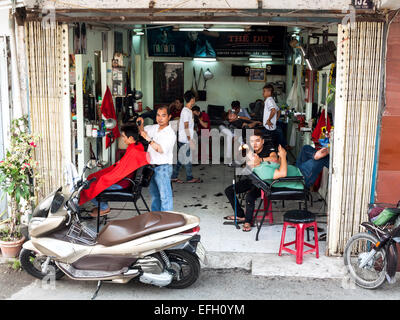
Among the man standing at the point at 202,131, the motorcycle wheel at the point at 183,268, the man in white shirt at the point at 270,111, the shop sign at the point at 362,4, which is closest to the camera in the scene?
the motorcycle wheel at the point at 183,268

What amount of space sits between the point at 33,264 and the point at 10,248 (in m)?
0.57

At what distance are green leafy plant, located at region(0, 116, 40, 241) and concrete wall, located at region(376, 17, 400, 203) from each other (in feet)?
11.5

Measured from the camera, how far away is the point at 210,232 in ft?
20.3

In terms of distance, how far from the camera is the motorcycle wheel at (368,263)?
4660 mm

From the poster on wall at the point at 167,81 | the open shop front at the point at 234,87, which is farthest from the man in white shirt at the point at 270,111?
the poster on wall at the point at 167,81

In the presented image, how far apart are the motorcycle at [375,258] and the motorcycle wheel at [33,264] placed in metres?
2.77

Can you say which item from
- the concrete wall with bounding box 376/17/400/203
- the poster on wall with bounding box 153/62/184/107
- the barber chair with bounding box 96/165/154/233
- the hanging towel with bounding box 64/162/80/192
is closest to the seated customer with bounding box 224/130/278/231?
the barber chair with bounding box 96/165/154/233

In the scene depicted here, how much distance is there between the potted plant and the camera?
16.9ft

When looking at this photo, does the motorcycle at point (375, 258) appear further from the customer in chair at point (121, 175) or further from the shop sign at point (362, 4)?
the customer in chair at point (121, 175)

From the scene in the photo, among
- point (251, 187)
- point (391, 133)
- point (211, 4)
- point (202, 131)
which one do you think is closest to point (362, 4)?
point (391, 133)

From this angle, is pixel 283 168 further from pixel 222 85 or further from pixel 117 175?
pixel 222 85

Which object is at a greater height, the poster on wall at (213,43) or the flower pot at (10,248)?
the poster on wall at (213,43)
